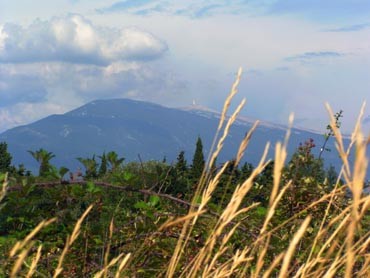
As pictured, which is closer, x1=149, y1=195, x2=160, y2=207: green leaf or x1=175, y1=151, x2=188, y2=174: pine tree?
x1=149, y1=195, x2=160, y2=207: green leaf

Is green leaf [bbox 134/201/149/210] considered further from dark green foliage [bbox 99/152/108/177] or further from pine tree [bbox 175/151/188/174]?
pine tree [bbox 175/151/188/174]

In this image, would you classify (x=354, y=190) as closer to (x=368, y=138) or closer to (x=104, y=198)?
(x=368, y=138)

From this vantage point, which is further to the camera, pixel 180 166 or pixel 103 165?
pixel 180 166

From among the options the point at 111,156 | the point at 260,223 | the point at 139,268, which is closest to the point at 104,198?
the point at 111,156

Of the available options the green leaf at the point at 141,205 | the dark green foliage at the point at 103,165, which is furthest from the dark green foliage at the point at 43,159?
the green leaf at the point at 141,205

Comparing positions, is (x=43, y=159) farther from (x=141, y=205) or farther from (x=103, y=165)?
(x=141, y=205)

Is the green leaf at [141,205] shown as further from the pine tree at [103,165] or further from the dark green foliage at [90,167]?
the dark green foliage at [90,167]

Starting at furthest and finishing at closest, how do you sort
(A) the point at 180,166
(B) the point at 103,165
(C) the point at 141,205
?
1. (A) the point at 180,166
2. (B) the point at 103,165
3. (C) the point at 141,205

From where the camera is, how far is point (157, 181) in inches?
134

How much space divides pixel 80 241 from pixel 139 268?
404mm

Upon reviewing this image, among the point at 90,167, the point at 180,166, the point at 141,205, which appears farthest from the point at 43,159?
the point at 180,166

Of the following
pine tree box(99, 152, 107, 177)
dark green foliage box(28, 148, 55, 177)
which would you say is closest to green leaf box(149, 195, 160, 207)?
pine tree box(99, 152, 107, 177)

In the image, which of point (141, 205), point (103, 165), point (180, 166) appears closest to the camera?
point (141, 205)

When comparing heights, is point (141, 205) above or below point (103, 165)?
below
